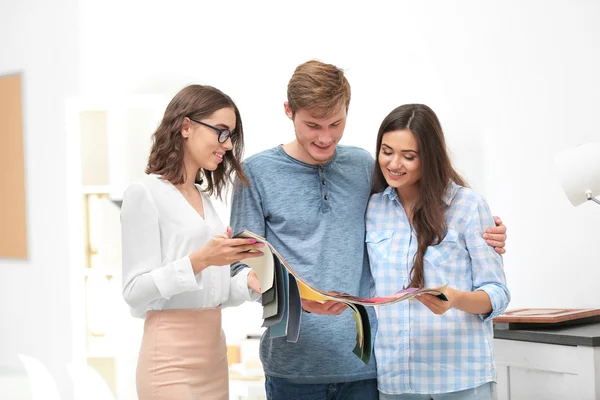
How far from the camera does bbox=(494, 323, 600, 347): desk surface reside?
7.25 ft

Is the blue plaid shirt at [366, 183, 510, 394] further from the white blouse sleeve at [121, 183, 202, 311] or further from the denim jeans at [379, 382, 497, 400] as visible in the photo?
the white blouse sleeve at [121, 183, 202, 311]

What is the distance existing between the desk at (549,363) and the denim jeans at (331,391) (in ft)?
2.47

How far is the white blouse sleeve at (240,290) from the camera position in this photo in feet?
5.95

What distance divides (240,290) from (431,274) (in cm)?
48

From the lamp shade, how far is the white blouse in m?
1.26

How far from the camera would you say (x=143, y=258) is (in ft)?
5.43

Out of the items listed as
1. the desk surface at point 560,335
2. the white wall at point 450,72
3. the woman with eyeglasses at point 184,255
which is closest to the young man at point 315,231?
the woman with eyeglasses at point 184,255

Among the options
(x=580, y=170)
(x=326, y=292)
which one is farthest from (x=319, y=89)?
(x=580, y=170)

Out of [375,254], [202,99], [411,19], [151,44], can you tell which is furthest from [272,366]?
[151,44]

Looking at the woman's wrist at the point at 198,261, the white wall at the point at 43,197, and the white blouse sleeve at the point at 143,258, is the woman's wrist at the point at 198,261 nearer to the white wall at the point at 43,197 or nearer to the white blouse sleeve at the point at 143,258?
the white blouse sleeve at the point at 143,258

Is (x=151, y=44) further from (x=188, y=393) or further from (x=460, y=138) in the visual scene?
(x=188, y=393)

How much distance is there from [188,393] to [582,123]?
2104mm

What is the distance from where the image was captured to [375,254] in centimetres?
185

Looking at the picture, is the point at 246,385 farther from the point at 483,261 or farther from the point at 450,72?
the point at 483,261
